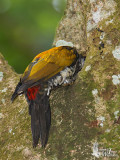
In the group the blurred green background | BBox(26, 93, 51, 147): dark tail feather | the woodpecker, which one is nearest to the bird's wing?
the woodpecker

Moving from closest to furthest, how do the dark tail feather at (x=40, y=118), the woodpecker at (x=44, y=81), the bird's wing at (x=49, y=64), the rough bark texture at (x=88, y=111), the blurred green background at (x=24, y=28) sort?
1. the rough bark texture at (x=88, y=111)
2. the dark tail feather at (x=40, y=118)
3. the woodpecker at (x=44, y=81)
4. the bird's wing at (x=49, y=64)
5. the blurred green background at (x=24, y=28)

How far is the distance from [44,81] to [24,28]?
324 cm

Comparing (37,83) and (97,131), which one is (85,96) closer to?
(97,131)

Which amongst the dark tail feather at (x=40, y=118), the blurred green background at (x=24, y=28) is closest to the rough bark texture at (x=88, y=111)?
the dark tail feather at (x=40, y=118)

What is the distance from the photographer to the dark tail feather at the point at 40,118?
2.97m

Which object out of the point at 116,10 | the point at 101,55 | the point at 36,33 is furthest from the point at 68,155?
the point at 36,33

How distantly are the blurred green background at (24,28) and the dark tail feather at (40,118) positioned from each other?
9.44 ft

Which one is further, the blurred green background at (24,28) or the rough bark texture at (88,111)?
the blurred green background at (24,28)

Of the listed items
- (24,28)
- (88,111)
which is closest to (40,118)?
(88,111)

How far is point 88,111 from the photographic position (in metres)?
2.83

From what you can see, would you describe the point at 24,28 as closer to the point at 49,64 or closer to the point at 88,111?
the point at 49,64

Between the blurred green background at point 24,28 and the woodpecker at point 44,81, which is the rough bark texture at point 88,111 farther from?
the blurred green background at point 24,28

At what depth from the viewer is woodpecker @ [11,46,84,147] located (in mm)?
3127

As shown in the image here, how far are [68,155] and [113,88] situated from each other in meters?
0.78
